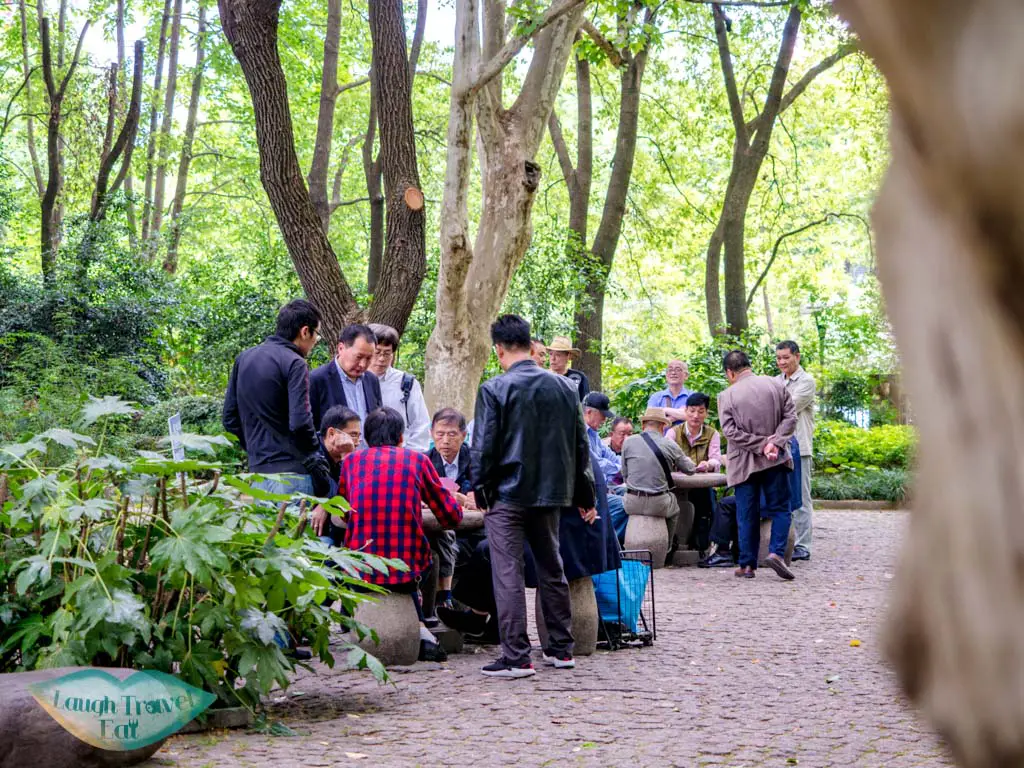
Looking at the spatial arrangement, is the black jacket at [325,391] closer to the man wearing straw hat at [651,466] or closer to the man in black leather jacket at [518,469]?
the man in black leather jacket at [518,469]

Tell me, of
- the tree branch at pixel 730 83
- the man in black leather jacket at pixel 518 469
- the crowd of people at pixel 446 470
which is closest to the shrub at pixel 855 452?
the tree branch at pixel 730 83

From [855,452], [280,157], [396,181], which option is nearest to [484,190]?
[396,181]

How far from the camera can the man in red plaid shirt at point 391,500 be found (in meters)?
7.61

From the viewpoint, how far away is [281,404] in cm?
801

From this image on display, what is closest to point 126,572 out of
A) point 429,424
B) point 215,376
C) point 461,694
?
point 461,694

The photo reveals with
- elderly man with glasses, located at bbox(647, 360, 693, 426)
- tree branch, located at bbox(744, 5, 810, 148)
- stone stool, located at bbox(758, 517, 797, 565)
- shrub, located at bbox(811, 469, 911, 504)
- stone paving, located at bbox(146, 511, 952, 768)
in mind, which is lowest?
stone paving, located at bbox(146, 511, 952, 768)

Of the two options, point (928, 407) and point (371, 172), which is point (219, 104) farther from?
point (928, 407)

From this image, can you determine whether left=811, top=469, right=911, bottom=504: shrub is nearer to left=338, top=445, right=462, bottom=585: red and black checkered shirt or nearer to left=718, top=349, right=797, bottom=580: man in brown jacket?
left=718, top=349, right=797, bottom=580: man in brown jacket

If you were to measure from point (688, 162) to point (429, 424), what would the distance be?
25586 mm

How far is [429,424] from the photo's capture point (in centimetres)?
971

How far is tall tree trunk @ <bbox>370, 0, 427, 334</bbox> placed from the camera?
45.2 feet

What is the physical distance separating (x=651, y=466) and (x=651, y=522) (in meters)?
0.72

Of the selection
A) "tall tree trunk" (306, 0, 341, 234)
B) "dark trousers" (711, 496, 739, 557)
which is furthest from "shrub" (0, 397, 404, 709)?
"tall tree trunk" (306, 0, 341, 234)

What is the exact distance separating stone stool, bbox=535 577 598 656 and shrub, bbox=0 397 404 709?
8.69 feet
